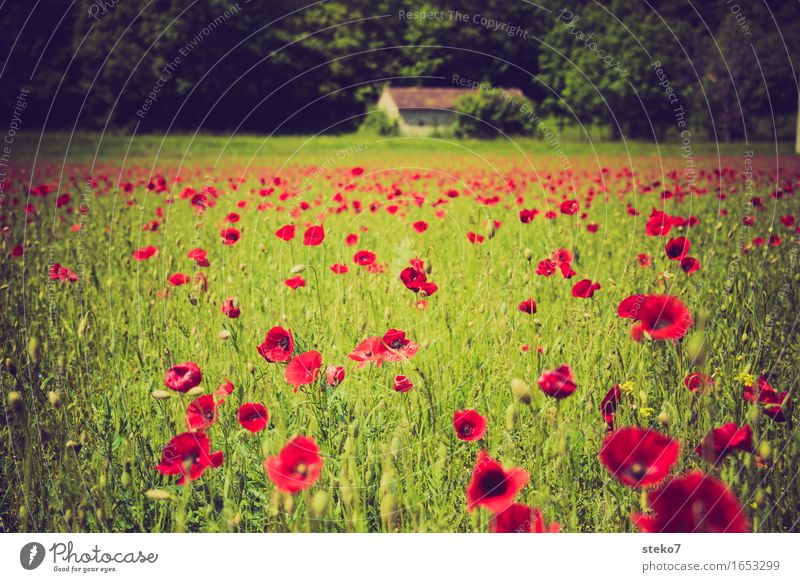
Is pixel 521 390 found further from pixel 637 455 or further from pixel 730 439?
pixel 730 439

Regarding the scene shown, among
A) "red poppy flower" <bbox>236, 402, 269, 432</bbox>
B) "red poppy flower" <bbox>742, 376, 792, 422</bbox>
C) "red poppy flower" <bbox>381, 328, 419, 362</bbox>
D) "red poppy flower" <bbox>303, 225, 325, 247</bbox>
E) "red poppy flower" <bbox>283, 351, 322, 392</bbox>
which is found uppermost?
"red poppy flower" <bbox>303, 225, 325, 247</bbox>

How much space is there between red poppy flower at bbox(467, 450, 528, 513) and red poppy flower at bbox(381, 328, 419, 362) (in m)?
0.47

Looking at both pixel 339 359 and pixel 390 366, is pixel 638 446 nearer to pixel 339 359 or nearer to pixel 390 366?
pixel 390 366

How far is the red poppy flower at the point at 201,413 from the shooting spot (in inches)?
50.2

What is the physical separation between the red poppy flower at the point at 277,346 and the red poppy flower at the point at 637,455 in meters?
0.81

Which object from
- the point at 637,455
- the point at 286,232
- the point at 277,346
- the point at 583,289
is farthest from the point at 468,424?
the point at 286,232

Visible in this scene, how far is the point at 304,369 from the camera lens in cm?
145

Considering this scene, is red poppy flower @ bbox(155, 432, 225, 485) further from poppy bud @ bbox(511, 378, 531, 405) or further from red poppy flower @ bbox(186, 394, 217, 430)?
poppy bud @ bbox(511, 378, 531, 405)

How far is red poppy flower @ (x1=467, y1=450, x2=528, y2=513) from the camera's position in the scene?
1024 millimetres

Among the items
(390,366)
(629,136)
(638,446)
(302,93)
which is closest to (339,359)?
(390,366)

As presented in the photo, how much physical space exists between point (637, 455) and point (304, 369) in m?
0.80
